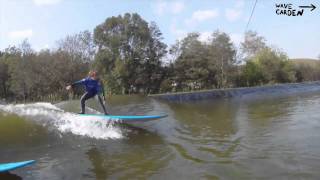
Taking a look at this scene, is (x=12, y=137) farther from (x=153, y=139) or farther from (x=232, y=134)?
(x=232, y=134)

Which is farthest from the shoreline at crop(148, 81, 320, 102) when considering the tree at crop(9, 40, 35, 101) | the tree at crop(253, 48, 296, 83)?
the tree at crop(9, 40, 35, 101)

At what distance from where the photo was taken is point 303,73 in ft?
219

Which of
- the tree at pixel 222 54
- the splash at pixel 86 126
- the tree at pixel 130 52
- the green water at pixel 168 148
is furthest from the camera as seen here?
the tree at pixel 222 54

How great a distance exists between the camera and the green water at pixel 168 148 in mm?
8281

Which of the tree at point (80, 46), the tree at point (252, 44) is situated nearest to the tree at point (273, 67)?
the tree at point (252, 44)

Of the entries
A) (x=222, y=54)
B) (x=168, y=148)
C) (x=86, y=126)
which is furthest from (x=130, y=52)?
(x=168, y=148)

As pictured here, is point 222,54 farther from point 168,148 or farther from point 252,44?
point 168,148

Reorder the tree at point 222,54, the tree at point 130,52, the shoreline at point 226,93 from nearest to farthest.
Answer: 1. the shoreline at point 226,93
2. the tree at point 130,52
3. the tree at point 222,54

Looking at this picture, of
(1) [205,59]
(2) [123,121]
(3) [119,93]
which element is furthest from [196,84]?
(2) [123,121]

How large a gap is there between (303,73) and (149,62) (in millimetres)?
35251

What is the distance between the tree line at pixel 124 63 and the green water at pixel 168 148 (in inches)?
1076

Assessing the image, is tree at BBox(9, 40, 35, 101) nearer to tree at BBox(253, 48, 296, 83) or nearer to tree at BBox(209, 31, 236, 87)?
tree at BBox(209, 31, 236, 87)

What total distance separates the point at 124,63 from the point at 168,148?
32.1m

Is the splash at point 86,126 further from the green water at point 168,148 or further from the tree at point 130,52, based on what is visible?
the tree at point 130,52
